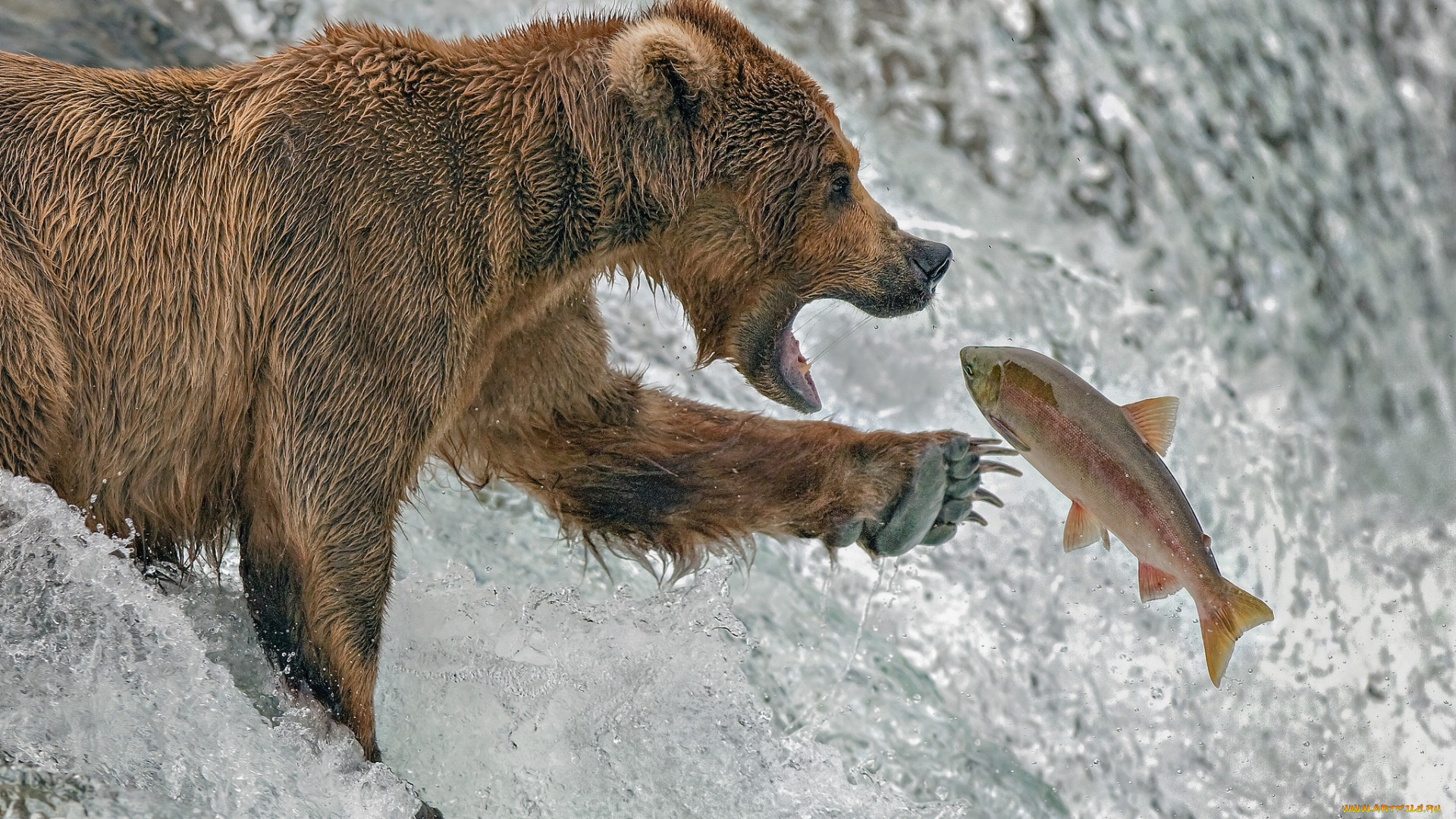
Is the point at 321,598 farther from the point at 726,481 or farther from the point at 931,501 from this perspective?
the point at 931,501

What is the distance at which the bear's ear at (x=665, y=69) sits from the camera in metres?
3.67

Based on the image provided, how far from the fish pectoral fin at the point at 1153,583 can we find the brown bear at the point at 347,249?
0.95 meters

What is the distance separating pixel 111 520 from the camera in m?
3.81

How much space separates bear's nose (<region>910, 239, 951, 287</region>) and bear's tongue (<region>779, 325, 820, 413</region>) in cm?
40

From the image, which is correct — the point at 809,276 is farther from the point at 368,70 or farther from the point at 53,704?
the point at 53,704

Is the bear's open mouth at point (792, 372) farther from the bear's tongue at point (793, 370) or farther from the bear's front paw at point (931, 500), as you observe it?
Answer: the bear's front paw at point (931, 500)

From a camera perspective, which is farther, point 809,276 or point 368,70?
point 809,276

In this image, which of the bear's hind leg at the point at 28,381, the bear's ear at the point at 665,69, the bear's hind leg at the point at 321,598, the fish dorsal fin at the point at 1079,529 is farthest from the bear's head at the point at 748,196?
the bear's hind leg at the point at 28,381

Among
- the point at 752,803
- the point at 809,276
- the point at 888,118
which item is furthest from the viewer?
the point at 888,118

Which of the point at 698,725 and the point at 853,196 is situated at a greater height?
the point at 853,196

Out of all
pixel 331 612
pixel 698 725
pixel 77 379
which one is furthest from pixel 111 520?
pixel 698 725

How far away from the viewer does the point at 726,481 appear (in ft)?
15.1

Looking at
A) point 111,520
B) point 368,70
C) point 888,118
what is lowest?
point 888,118

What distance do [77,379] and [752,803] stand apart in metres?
2.23
